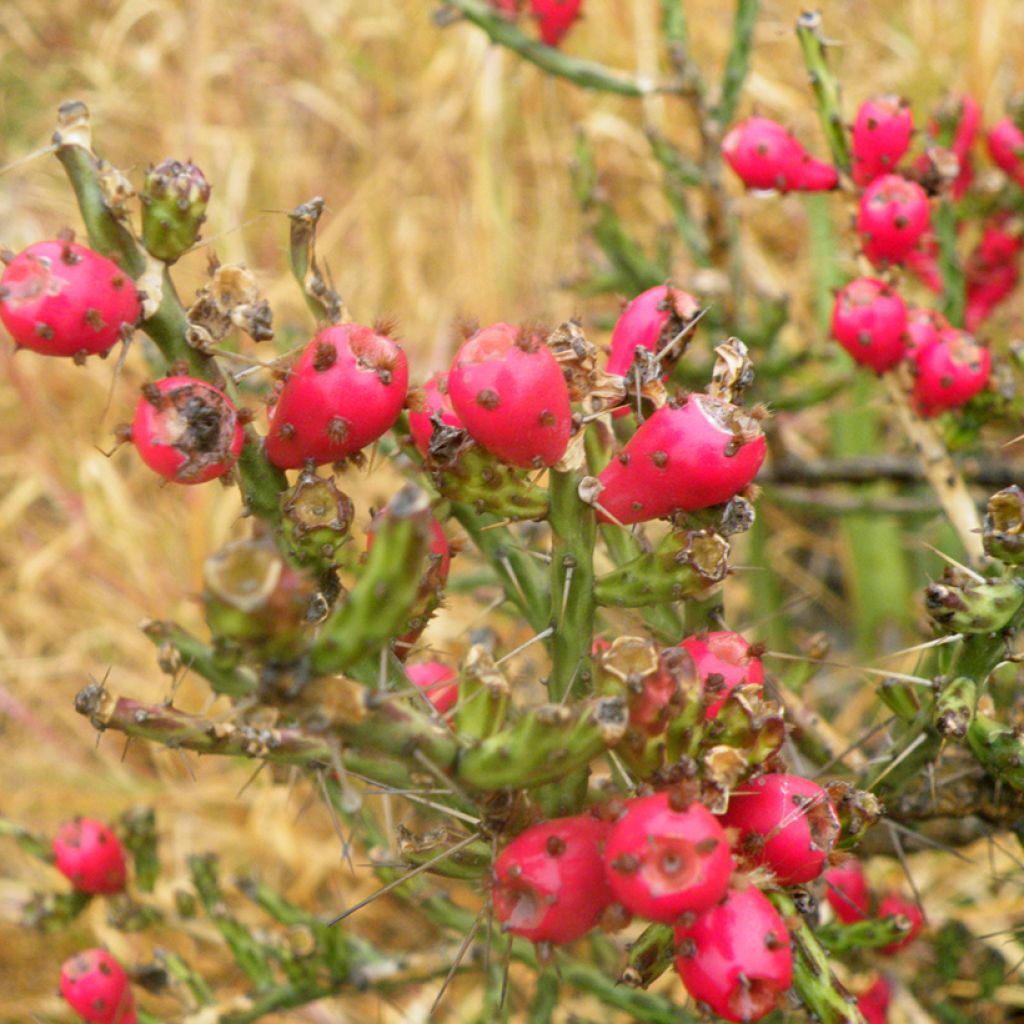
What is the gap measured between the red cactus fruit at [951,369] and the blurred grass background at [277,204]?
1.73 metres

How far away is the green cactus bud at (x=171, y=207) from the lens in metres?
1.26

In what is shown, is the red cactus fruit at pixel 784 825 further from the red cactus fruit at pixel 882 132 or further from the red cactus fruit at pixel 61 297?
the red cactus fruit at pixel 882 132

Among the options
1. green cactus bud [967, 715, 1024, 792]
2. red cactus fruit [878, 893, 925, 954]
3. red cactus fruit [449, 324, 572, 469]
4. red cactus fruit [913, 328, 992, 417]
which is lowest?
red cactus fruit [878, 893, 925, 954]

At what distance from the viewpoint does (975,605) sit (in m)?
1.31

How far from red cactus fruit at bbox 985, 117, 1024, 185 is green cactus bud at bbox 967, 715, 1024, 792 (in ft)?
4.84

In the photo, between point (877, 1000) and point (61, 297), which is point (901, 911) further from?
point (61, 297)

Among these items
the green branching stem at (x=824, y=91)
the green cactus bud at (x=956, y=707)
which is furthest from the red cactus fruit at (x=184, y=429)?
the green branching stem at (x=824, y=91)

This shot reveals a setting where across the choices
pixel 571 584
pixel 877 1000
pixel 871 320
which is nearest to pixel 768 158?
pixel 871 320

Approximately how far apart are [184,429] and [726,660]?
0.62 metres

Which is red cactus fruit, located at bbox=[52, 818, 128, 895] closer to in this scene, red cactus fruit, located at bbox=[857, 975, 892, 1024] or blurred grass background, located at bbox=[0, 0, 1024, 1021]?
blurred grass background, located at bbox=[0, 0, 1024, 1021]

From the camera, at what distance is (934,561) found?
3.52 meters

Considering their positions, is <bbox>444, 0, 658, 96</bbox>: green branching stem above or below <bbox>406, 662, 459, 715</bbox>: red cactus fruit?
above

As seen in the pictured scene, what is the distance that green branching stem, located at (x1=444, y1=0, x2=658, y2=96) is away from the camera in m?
2.64

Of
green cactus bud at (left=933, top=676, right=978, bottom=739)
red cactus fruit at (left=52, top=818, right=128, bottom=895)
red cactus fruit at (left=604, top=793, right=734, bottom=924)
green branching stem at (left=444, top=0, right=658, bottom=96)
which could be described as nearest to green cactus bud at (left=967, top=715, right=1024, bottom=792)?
green cactus bud at (left=933, top=676, right=978, bottom=739)
